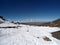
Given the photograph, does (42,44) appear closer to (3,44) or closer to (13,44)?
(13,44)

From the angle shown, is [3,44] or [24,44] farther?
[24,44]

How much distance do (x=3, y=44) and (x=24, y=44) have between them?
275 cm

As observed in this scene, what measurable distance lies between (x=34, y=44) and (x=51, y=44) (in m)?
3.18

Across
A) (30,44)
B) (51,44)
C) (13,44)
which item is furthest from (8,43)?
(51,44)

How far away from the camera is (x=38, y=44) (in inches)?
546

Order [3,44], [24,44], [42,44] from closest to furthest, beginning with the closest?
[3,44], [24,44], [42,44]

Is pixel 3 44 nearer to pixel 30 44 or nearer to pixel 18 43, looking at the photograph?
pixel 18 43

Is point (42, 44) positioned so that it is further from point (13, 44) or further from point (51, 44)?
point (13, 44)

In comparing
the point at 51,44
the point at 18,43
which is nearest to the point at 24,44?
the point at 18,43

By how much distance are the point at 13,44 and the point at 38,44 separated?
3610 mm

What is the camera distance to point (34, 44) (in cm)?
1352

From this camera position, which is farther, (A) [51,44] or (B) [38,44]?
(A) [51,44]

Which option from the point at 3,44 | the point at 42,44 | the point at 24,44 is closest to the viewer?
the point at 3,44

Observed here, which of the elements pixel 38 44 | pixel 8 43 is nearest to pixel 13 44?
pixel 8 43
